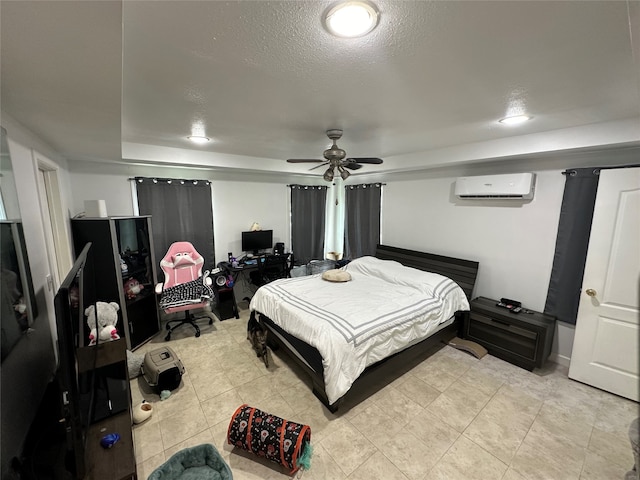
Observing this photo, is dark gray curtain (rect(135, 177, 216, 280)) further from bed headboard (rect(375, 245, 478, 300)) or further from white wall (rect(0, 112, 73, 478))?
bed headboard (rect(375, 245, 478, 300))

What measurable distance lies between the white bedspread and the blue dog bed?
0.86m

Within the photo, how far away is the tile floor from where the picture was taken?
182 centimetres

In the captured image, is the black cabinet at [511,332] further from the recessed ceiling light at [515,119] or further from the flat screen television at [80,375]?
the flat screen television at [80,375]

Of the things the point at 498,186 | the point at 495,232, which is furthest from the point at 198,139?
the point at 495,232

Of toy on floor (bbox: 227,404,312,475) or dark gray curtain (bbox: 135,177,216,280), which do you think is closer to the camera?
toy on floor (bbox: 227,404,312,475)

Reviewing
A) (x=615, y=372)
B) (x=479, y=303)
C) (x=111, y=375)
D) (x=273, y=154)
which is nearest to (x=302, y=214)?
(x=273, y=154)

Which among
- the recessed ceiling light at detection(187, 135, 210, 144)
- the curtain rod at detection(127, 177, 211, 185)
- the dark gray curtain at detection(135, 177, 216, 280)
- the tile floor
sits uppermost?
the recessed ceiling light at detection(187, 135, 210, 144)

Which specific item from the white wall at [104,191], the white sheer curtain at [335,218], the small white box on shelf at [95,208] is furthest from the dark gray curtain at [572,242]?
the white wall at [104,191]

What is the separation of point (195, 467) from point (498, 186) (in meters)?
3.82

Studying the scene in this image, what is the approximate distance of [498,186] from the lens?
3111 mm

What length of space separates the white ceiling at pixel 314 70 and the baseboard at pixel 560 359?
2191 millimetres

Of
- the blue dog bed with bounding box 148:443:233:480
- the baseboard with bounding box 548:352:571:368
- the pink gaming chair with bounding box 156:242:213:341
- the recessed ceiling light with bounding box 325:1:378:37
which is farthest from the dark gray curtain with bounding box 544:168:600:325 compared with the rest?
the pink gaming chair with bounding box 156:242:213:341

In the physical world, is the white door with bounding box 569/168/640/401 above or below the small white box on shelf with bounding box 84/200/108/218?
below

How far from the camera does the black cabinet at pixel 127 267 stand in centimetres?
280
